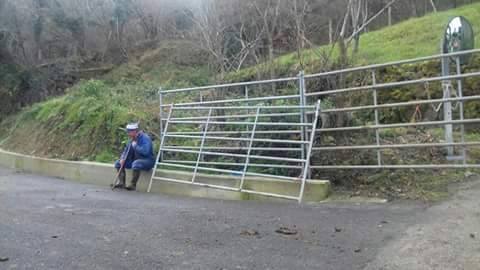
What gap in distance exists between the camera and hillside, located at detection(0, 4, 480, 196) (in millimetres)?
11883

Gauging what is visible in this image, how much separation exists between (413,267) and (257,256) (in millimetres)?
1357

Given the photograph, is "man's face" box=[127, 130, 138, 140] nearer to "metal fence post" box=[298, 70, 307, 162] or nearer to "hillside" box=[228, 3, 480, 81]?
"hillside" box=[228, 3, 480, 81]

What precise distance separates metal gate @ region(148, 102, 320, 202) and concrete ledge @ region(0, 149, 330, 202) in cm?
7

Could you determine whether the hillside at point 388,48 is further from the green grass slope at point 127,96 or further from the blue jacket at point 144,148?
the blue jacket at point 144,148

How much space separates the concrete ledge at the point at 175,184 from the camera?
7422mm

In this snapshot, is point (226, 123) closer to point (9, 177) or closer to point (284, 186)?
point (284, 186)

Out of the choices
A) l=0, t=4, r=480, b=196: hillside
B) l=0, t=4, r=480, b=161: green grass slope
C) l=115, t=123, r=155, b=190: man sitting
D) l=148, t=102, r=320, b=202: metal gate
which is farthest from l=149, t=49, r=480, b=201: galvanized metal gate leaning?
l=0, t=4, r=480, b=161: green grass slope

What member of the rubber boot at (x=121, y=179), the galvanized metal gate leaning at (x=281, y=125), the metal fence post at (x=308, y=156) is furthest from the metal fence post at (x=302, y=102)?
the rubber boot at (x=121, y=179)

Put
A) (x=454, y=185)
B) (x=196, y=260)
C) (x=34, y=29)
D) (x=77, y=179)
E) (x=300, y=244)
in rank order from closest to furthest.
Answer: (x=196, y=260) → (x=300, y=244) → (x=454, y=185) → (x=77, y=179) → (x=34, y=29)

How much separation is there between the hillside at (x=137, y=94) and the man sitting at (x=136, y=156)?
113 centimetres

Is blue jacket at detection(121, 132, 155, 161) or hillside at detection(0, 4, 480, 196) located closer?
blue jacket at detection(121, 132, 155, 161)

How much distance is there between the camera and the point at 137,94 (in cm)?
1568

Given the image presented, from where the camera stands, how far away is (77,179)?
12.4 metres

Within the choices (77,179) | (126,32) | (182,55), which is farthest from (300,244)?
(126,32)
